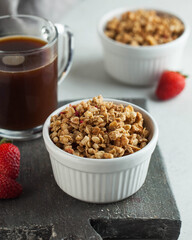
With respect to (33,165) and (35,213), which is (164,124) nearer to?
(33,165)

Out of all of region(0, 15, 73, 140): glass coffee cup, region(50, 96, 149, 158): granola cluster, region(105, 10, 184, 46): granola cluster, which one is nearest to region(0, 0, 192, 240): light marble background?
region(105, 10, 184, 46): granola cluster

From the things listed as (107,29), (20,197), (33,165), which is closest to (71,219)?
(20,197)

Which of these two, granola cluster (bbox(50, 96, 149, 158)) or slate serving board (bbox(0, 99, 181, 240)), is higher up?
granola cluster (bbox(50, 96, 149, 158))

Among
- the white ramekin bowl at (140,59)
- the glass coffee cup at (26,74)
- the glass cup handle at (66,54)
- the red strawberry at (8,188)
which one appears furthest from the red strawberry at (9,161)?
the white ramekin bowl at (140,59)

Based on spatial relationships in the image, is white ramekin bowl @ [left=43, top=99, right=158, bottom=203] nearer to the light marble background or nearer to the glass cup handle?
the light marble background

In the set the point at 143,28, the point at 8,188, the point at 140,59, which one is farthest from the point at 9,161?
the point at 143,28

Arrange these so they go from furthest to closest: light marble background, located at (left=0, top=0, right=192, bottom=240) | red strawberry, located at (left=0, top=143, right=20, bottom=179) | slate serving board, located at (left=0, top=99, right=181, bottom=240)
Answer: light marble background, located at (left=0, top=0, right=192, bottom=240) → red strawberry, located at (left=0, top=143, right=20, bottom=179) → slate serving board, located at (left=0, top=99, right=181, bottom=240)
